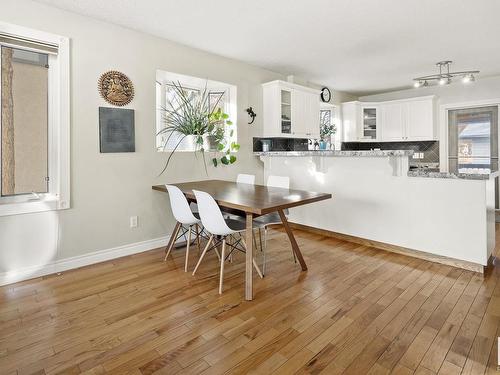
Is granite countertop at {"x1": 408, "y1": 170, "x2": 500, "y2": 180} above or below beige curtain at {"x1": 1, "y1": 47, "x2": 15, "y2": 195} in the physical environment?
below

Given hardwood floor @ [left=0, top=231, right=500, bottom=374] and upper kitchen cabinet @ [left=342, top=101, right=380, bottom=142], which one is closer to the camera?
hardwood floor @ [left=0, top=231, right=500, bottom=374]

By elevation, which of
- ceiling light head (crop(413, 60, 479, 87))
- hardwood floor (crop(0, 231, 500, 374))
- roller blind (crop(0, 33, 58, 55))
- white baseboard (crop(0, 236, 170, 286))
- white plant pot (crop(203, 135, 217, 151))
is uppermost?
ceiling light head (crop(413, 60, 479, 87))

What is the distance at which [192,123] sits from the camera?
3592 mm

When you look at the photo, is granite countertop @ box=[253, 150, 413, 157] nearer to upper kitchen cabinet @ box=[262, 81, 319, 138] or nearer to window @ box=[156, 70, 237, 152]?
upper kitchen cabinet @ box=[262, 81, 319, 138]

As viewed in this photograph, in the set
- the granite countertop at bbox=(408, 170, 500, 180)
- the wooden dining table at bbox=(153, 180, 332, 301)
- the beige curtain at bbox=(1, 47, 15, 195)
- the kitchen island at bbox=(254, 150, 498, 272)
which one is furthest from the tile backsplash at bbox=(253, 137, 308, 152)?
the beige curtain at bbox=(1, 47, 15, 195)

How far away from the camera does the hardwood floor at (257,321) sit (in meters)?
1.61

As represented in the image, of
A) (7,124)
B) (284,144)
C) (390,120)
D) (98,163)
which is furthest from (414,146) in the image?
(7,124)

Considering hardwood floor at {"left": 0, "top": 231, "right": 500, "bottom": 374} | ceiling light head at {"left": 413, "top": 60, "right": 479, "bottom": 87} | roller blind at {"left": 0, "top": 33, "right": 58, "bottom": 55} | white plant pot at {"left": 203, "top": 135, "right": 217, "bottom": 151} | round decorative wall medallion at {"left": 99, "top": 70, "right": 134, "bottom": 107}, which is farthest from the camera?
ceiling light head at {"left": 413, "top": 60, "right": 479, "bottom": 87}

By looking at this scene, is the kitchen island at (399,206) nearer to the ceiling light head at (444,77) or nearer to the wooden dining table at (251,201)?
the wooden dining table at (251,201)

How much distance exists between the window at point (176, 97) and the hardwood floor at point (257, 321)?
148 cm

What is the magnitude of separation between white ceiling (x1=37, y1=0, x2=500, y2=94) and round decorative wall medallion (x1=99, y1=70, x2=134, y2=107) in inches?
20.9

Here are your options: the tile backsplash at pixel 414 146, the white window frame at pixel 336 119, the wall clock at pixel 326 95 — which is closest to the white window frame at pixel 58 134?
the wall clock at pixel 326 95

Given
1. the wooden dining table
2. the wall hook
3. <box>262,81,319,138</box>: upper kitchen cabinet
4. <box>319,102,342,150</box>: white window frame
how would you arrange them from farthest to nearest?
1. <box>319,102,342,150</box>: white window frame
2. <box>262,81,319,138</box>: upper kitchen cabinet
3. the wall hook
4. the wooden dining table

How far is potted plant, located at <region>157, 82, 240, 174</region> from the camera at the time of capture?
3572mm
